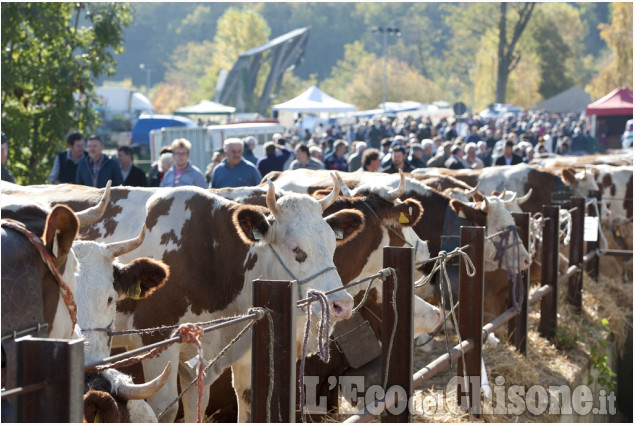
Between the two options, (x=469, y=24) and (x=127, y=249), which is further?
(x=469, y=24)

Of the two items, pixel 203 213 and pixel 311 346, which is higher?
pixel 203 213

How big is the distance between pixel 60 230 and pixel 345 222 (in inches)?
111

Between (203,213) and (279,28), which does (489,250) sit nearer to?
(203,213)

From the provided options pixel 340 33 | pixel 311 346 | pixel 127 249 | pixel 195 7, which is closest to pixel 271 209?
pixel 311 346

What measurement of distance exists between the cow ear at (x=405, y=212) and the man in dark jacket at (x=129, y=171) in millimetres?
3782

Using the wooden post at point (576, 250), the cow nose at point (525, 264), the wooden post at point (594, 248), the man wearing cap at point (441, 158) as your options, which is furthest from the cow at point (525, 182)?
the man wearing cap at point (441, 158)

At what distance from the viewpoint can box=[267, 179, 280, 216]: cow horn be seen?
4.88m

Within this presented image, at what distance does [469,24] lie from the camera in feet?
227

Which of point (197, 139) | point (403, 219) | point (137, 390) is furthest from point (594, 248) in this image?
point (197, 139)

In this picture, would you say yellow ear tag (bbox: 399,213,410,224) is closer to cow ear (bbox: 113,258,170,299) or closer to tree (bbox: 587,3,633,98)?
cow ear (bbox: 113,258,170,299)

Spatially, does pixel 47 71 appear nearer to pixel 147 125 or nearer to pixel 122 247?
pixel 122 247

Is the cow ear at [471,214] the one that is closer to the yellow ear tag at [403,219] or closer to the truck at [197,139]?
the yellow ear tag at [403,219]

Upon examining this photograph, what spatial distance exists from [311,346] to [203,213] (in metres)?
1.11

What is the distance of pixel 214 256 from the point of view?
17.6 ft
